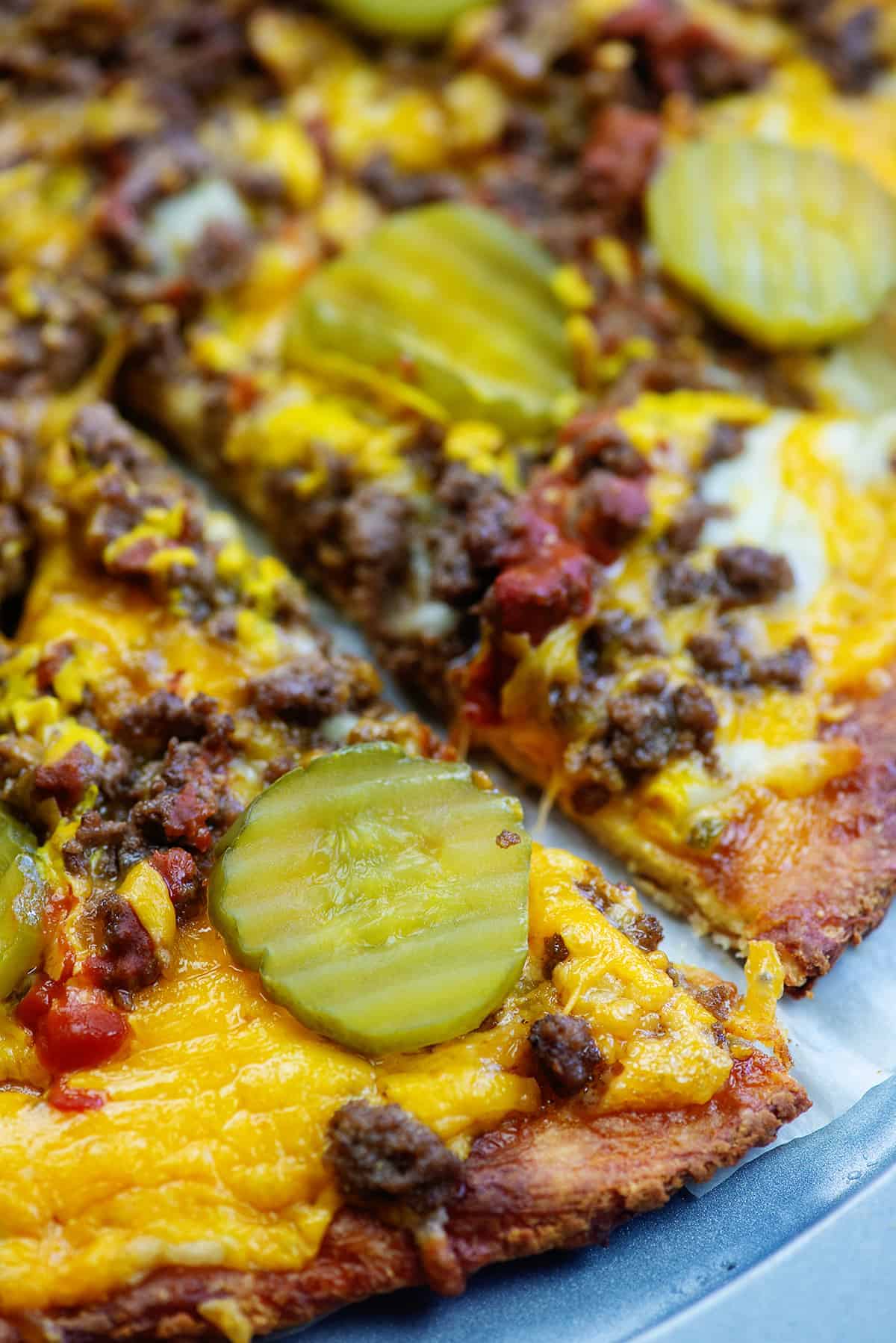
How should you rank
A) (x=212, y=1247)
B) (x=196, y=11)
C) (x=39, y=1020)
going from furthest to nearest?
1. (x=196, y=11)
2. (x=39, y=1020)
3. (x=212, y=1247)

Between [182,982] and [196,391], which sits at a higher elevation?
[196,391]

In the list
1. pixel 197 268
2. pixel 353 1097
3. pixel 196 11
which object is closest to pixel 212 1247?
pixel 353 1097

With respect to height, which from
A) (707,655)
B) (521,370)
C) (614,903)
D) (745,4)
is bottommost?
(614,903)

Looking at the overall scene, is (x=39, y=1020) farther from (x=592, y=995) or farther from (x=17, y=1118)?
(x=592, y=995)

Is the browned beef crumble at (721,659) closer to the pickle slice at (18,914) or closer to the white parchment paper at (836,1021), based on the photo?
the white parchment paper at (836,1021)

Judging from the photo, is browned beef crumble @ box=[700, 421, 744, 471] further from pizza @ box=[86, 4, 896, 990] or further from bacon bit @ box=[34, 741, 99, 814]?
bacon bit @ box=[34, 741, 99, 814]

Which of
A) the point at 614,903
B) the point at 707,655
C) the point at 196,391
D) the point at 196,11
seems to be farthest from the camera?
the point at 196,11

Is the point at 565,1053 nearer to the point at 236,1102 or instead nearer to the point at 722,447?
the point at 236,1102
